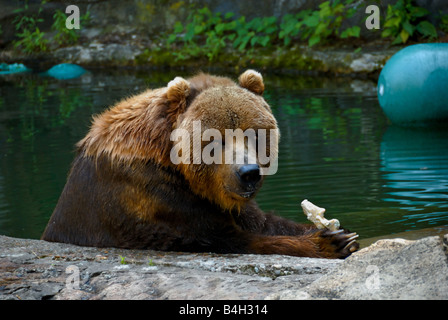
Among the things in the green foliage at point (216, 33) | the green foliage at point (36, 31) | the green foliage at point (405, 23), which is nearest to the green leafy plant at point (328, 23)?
the green foliage at point (405, 23)

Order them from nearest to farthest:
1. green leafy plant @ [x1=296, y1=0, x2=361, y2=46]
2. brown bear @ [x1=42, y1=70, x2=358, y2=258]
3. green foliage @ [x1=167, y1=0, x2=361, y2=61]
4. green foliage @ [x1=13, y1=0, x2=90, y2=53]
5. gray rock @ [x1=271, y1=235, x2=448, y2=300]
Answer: gray rock @ [x1=271, y1=235, x2=448, y2=300], brown bear @ [x1=42, y1=70, x2=358, y2=258], green leafy plant @ [x1=296, y1=0, x2=361, y2=46], green foliage @ [x1=167, y1=0, x2=361, y2=61], green foliage @ [x1=13, y1=0, x2=90, y2=53]

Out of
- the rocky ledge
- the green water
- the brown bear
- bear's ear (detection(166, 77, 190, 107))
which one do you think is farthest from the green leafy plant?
the rocky ledge

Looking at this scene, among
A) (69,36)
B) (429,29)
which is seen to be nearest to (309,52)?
(429,29)

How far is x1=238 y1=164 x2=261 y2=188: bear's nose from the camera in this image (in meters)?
4.39

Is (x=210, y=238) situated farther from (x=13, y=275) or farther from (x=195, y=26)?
(x=195, y=26)

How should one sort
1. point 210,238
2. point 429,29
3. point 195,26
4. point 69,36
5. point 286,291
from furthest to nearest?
1. point 69,36
2. point 195,26
3. point 429,29
4. point 210,238
5. point 286,291

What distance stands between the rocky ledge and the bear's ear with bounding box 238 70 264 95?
49.0 inches

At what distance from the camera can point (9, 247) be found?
495cm

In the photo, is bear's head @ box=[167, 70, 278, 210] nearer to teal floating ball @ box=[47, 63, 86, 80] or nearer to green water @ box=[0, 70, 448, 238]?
green water @ box=[0, 70, 448, 238]

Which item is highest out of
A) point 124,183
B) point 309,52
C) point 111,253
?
point 309,52

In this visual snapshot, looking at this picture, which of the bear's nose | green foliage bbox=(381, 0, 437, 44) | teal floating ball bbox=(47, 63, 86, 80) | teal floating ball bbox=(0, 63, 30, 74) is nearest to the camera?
the bear's nose

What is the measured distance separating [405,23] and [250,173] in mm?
13399

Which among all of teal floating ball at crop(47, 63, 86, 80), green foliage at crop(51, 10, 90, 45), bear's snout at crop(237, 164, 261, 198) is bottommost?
bear's snout at crop(237, 164, 261, 198)
